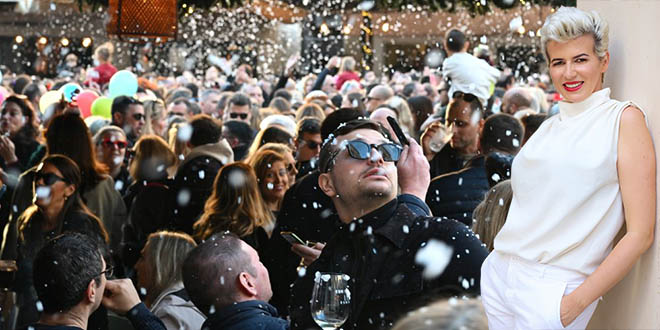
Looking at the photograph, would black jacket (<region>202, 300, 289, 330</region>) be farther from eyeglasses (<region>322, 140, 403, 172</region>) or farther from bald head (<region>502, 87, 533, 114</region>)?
bald head (<region>502, 87, 533, 114</region>)

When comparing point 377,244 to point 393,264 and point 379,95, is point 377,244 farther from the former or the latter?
point 379,95

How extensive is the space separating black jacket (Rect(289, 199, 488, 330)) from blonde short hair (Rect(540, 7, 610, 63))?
83cm

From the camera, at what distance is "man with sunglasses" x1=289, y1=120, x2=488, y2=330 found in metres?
3.14

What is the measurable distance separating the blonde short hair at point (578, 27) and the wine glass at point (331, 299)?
100 cm

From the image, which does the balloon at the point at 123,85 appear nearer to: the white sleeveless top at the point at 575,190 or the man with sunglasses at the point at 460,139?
the man with sunglasses at the point at 460,139

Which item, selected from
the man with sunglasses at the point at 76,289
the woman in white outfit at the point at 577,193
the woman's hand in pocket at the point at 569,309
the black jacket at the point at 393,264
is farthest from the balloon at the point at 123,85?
the woman's hand in pocket at the point at 569,309

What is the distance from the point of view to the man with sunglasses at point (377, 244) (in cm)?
314

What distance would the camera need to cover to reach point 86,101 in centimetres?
1097

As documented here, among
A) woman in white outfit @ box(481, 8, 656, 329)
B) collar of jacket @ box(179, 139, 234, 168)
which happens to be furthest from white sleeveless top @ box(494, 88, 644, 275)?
collar of jacket @ box(179, 139, 234, 168)

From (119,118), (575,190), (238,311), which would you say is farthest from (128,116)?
(575,190)

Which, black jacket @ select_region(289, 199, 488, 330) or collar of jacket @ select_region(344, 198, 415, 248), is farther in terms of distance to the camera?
collar of jacket @ select_region(344, 198, 415, 248)

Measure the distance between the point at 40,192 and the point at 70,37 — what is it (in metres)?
21.9

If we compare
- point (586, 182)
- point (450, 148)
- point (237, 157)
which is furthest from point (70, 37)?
point (586, 182)

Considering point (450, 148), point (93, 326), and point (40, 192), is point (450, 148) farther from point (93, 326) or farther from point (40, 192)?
point (93, 326)
